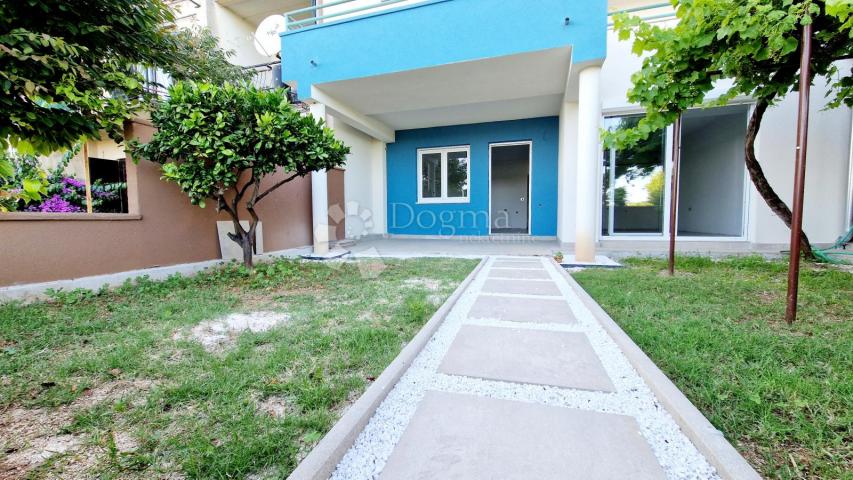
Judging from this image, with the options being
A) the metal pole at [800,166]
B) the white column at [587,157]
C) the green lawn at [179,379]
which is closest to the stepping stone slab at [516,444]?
the green lawn at [179,379]

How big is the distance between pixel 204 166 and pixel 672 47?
16.3 ft

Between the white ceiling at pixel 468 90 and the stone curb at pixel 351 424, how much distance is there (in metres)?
Answer: 4.82

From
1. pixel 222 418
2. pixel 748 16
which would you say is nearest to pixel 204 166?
pixel 222 418

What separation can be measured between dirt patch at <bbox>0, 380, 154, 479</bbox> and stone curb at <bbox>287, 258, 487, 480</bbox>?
0.77 m

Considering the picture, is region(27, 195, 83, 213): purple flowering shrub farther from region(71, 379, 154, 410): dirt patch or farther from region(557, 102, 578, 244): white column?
region(557, 102, 578, 244): white column

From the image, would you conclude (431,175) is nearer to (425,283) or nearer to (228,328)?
(425,283)

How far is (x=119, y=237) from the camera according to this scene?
384 cm

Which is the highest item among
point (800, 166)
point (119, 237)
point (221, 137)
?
point (221, 137)

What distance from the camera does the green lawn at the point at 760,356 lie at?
1.17 metres

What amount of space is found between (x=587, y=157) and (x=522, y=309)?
10.4 ft

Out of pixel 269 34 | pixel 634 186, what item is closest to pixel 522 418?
pixel 634 186

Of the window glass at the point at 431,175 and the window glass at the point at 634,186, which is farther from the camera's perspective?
the window glass at the point at 431,175

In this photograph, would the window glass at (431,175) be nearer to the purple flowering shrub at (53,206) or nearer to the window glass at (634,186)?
the window glass at (634,186)

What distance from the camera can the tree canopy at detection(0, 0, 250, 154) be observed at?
4.54ft
